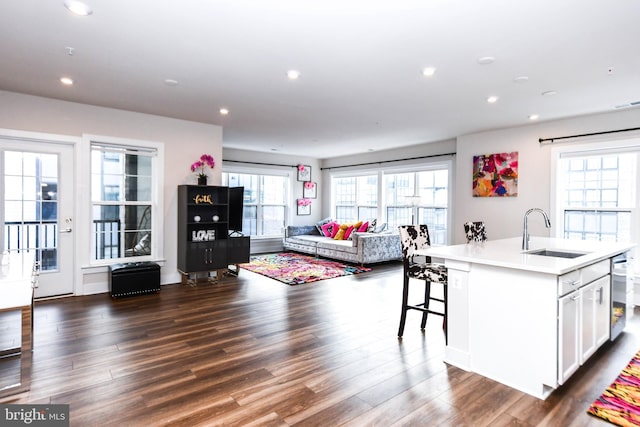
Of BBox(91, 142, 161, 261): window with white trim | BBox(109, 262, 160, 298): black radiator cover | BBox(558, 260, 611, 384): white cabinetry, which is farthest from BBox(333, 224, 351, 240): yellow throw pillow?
BBox(558, 260, 611, 384): white cabinetry

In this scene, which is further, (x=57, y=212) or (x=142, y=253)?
(x=142, y=253)

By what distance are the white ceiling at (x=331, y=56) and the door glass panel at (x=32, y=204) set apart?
890 mm

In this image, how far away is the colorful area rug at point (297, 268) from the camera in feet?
20.1

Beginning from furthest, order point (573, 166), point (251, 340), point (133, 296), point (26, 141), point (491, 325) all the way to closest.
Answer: point (573, 166) < point (133, 296) < point (26, 141) < point (251, 340) < point (491, 325)

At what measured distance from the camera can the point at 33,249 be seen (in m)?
4.62

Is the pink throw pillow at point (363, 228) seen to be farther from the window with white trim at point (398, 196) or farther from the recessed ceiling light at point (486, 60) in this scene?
the recessed ceiling light at point (486, 60)

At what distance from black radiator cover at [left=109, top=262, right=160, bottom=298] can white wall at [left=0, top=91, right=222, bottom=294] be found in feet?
1.51

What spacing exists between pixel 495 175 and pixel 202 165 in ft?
15.8

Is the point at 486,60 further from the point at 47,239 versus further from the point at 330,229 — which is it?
the point at 330,229

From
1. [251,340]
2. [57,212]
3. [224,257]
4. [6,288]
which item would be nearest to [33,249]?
[57,212]

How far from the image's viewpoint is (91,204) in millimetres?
4965

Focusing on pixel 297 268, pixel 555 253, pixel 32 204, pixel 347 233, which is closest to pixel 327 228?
pixel 347 233

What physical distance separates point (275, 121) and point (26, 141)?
10.6ft

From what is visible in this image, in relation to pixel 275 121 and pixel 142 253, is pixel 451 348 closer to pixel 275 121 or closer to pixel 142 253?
pixel 275 121
